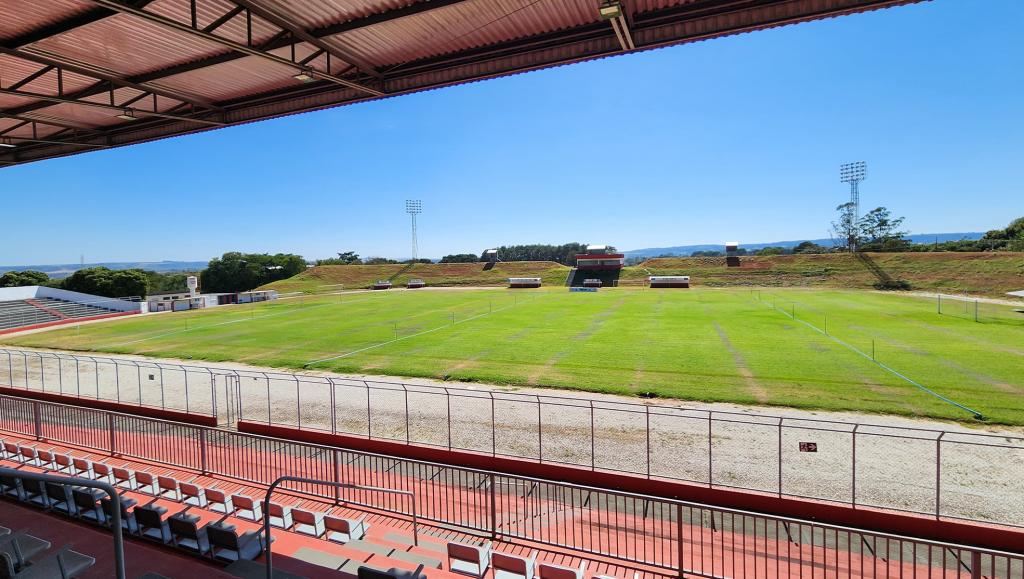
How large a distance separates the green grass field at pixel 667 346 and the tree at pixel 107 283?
4062 centimetres

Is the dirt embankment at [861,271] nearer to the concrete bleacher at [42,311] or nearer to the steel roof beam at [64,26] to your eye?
the steel roof beam at [64,26]

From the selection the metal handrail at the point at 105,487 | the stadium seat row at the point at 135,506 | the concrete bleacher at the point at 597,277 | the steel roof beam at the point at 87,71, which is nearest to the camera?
the metal handrail at the point at 105,487

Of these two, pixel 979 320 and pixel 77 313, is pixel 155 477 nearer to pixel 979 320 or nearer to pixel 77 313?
pixel 979 320

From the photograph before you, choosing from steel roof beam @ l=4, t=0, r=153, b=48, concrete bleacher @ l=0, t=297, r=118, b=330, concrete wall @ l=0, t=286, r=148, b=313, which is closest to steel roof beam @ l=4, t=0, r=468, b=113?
steel roof beam @ l=4, t=0, r=153, b=48

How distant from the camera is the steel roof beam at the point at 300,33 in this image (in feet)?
29.9

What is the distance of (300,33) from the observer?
10.0 metres

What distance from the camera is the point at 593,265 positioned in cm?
9300

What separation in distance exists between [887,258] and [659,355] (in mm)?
71370

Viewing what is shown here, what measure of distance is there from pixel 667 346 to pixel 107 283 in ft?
309

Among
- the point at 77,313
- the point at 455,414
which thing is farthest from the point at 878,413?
the point at 77,313

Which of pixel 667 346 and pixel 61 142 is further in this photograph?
pixel 667 346

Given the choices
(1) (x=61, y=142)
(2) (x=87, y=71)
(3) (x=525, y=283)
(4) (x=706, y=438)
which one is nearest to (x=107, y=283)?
(3) (x=525, y=283)

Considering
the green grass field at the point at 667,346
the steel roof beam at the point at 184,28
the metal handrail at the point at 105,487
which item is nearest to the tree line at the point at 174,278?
the green grass field at the point at 667,346

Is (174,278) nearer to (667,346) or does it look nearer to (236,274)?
(236,274)
